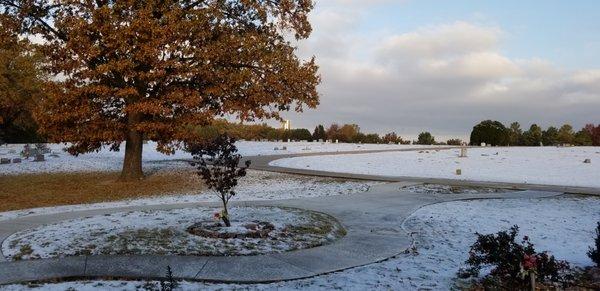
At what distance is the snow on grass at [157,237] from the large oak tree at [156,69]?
821 cm

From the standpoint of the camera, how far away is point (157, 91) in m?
20.9

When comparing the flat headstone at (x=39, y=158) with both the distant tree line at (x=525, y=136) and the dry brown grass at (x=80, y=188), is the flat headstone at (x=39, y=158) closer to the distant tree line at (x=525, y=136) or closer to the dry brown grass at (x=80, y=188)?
the dry brown grass at (x=80, y=188)

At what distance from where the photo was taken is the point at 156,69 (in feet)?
61.9

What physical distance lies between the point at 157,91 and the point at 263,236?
42.8ft

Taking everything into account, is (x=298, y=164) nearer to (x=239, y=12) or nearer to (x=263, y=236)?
(x=239, y=12)

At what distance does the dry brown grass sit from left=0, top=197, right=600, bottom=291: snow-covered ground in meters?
10.7

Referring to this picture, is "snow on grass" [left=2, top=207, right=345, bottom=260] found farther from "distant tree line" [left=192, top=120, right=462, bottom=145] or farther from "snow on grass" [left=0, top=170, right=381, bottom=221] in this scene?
"distant tree line" [left=192, top=120, right=462, bottom=145]

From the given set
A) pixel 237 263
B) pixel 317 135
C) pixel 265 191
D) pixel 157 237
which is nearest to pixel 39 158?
pixel 265 191

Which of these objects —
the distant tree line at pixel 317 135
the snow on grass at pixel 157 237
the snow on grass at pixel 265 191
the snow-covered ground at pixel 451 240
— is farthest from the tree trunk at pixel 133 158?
the distant tree line at pixel 317 135

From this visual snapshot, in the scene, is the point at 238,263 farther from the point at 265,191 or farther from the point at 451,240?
the point at 265,191

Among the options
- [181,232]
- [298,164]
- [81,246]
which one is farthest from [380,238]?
[298,164]

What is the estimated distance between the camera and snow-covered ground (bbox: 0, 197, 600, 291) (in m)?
6.81

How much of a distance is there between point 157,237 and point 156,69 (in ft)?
35.3

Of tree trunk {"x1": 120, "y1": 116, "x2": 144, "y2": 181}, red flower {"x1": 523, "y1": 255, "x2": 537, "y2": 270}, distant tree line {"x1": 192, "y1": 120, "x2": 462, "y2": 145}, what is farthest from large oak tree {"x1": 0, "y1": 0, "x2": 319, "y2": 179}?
distant tree line {"x1": 192, "y1": 120, "x2": 462, "y2": 145}
